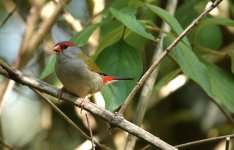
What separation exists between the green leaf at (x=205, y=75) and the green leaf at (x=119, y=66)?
0.20m

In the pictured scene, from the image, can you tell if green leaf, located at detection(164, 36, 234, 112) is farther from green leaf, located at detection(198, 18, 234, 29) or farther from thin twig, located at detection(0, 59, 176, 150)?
thin twig, located at detection(0, 59, 176, 150)

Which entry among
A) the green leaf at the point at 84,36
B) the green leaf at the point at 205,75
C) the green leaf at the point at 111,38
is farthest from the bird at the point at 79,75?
→ the green leaf at the point at 205,75

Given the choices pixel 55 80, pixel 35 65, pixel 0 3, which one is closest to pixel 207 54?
pixel 55 80

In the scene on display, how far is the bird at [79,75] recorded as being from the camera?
3131 millimetres

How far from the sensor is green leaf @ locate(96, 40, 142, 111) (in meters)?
2.74

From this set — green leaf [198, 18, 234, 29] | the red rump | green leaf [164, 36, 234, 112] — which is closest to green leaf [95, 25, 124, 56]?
the red rump

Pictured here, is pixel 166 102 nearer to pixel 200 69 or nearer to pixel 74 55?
pixel 74 55

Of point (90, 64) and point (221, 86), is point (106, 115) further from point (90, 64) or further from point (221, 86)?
point (90, 64)

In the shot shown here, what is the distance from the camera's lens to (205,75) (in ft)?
8.96

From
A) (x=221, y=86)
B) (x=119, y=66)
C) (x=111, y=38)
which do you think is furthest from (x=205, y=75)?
(x=111, y=38)

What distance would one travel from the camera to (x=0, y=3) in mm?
4402

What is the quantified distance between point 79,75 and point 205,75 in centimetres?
86

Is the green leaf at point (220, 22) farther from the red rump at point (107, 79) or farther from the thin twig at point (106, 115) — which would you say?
the thin twig at point (106, 115)

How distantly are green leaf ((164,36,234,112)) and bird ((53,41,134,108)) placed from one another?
54 cm
